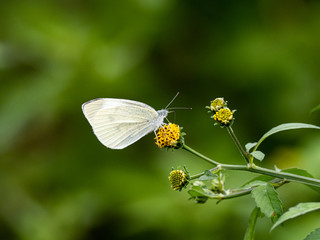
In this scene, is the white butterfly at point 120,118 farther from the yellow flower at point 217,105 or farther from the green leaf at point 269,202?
the green leaf at point 269,202

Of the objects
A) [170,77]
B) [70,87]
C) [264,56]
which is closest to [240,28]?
[264,56]

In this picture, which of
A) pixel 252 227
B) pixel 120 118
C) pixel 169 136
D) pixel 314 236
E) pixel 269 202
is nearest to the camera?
pixel 314 236

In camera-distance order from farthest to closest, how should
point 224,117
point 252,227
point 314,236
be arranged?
point 224,117 < point 252,227 < point 314,236

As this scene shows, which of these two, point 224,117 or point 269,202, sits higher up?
point 224,117

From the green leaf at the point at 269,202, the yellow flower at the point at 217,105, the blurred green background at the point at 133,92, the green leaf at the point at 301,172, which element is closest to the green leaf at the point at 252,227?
the green leaf at the point at 269,202

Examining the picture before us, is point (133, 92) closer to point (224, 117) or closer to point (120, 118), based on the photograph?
point (120, 118)

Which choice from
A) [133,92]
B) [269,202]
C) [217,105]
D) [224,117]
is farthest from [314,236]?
[133,92]
